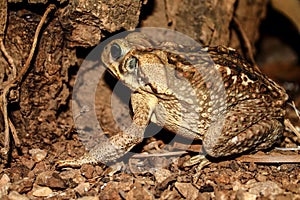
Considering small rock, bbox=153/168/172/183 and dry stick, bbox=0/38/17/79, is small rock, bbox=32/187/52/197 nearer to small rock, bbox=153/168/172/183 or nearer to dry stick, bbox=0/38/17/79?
small rock, bbox=153/168/172/183

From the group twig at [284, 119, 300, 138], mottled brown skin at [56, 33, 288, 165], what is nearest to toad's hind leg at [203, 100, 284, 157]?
mottled brown skin at [56, 33, 288, 165]

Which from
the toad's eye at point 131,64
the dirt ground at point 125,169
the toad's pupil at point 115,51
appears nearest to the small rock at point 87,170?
the dirt ground at point 125,169

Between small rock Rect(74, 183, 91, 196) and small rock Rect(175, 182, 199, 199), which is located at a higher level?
small rock Rect(175, 182, 199, 199)

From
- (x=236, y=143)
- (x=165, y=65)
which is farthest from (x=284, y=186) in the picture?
(x=165, y=65)

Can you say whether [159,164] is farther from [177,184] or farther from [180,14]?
[180,14]

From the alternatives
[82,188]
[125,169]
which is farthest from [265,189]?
[82,188]

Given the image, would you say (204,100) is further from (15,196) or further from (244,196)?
(15,196)
